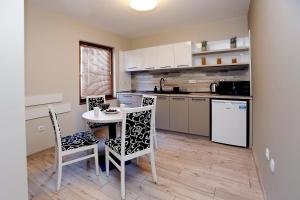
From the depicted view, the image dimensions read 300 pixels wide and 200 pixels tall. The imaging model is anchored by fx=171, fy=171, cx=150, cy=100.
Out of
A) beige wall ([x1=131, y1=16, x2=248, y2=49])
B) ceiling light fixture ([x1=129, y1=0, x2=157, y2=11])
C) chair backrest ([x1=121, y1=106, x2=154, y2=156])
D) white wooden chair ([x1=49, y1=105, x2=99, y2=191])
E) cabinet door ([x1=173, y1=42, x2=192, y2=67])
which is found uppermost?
beige wall ([x1=131, y1=16, x2=248, y2=49])

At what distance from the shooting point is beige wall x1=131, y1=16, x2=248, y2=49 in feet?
11.1

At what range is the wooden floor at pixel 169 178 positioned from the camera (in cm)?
177

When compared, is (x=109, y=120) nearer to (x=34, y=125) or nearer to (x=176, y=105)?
(x=34, y=125)

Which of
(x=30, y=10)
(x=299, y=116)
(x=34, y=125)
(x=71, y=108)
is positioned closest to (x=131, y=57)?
(x=71, y=108)

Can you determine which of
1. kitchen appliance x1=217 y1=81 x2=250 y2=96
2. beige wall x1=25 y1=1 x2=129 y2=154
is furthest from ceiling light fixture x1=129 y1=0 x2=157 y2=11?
kitchen appliance x1=217 y1=81 x2=250 y2=96

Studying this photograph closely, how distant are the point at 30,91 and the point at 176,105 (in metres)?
2.64

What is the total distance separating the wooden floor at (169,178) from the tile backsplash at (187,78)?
154cm

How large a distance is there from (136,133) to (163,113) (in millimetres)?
1991

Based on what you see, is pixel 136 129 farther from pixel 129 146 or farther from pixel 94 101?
pixel 94 101

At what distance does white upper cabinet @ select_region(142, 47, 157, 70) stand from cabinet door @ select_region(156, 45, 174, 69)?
0.38 feet

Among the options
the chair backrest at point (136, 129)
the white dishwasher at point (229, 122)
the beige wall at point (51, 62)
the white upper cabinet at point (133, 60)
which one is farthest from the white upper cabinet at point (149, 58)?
the chair backrest at point (136, 129)

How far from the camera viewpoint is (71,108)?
3.39m

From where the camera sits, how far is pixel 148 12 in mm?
3113

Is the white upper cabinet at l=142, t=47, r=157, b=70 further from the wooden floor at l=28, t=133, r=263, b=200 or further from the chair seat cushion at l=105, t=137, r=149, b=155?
the chair seat cushion at l=105, t=137, r=149, b=155
